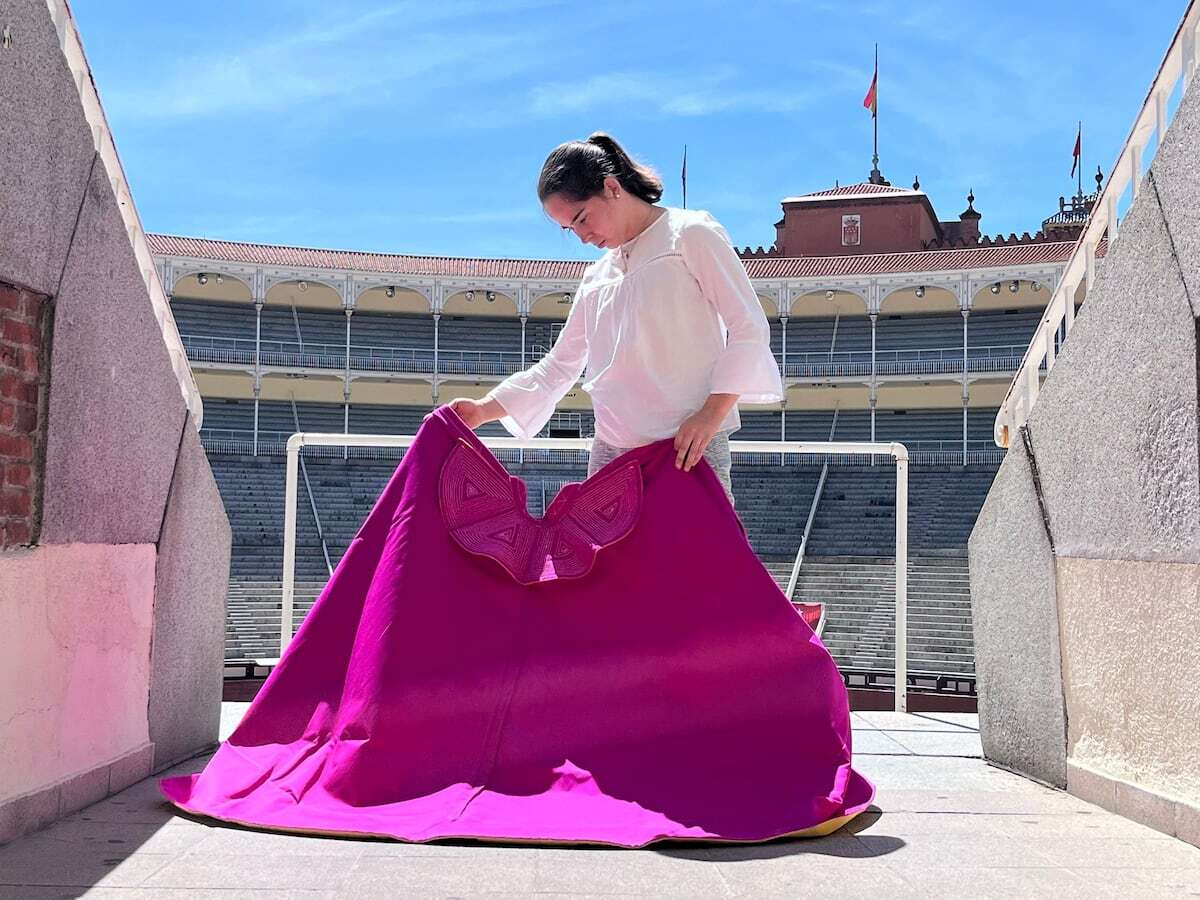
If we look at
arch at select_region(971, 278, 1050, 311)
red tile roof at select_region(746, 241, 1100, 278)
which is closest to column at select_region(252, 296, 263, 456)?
red tile roof at select_region(746, 241, 1100, 278)

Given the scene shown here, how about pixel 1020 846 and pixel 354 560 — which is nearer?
pixel 1020 846

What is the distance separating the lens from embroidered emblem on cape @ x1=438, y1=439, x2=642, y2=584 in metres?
2.46

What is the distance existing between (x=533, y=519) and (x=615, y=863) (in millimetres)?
846

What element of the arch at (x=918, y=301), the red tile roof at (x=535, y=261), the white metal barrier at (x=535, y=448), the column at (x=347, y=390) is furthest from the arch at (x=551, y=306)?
the white metal barrier at (x=535, y=448)

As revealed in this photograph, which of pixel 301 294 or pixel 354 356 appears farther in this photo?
pixel 301 294

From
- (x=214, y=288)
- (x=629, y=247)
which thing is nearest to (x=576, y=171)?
(x=629, y=247)

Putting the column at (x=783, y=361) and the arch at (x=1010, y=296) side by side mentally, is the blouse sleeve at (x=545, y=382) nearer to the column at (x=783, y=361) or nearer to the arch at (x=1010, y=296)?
the column at (x=783, y=361)

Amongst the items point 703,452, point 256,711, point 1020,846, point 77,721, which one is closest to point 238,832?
point 256,711

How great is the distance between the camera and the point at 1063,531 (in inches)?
109

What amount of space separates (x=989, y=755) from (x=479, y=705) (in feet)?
5.10

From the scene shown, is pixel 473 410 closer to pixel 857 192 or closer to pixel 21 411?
pixel 21 411

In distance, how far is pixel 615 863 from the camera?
1.87m

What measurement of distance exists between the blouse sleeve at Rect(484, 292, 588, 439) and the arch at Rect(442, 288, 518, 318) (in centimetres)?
2979

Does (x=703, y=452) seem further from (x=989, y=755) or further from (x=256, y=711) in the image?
(x=989, y=755)
